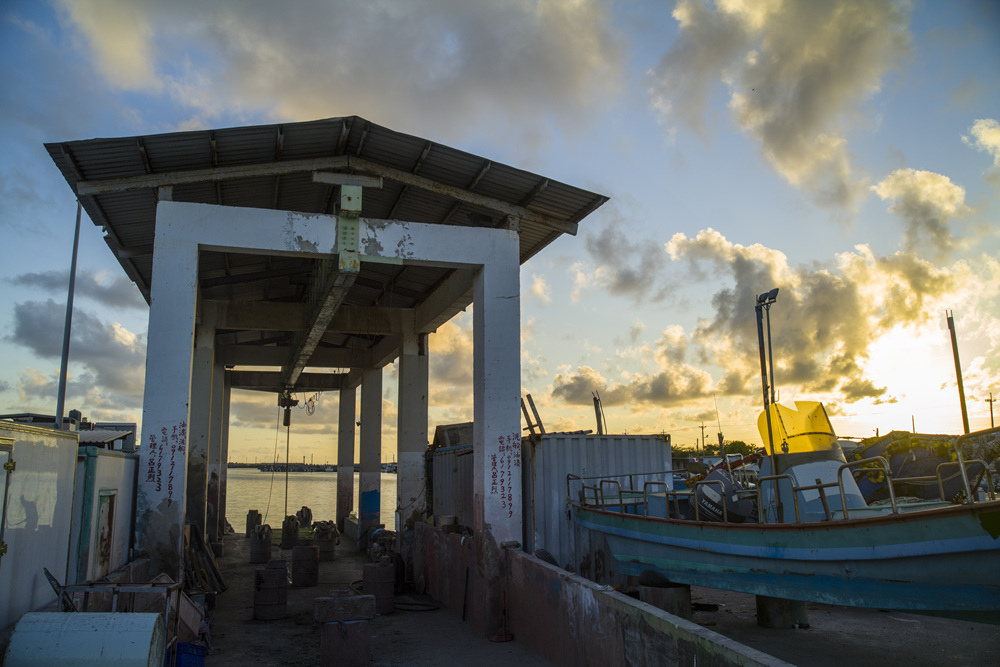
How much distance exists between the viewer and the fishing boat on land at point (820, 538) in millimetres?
5977

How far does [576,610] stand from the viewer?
794 cm

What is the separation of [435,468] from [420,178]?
8533 millimetres

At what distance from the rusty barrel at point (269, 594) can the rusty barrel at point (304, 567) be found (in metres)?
3.12

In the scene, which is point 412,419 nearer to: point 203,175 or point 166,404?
point 166,404

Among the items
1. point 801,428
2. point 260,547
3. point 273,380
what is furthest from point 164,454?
point 273,380

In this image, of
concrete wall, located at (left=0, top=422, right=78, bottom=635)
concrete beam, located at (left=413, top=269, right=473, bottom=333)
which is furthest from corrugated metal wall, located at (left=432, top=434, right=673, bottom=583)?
concrete wall, located at (left=0, top=422, right=78, bottom=635)

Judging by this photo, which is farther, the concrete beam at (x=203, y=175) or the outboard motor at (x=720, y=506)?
the concrete beam at (x=203, y=175)

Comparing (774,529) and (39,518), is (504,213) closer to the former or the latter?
(774,529)

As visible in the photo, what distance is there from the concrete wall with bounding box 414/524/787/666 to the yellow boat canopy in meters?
3.88

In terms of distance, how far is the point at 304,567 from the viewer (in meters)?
15.6

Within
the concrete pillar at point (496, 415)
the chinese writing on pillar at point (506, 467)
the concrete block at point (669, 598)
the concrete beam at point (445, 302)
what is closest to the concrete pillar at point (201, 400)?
the concrete beam at point (445, 302)

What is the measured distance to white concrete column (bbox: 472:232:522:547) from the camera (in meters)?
11.5

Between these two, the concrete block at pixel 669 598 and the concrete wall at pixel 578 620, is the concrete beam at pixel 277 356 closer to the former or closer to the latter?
the concrete wall at pixel 578 620

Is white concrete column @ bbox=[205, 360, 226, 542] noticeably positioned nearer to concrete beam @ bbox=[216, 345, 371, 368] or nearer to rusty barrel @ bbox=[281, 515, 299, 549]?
concrete beam @ bbox=[216, 345, 371, 368]
